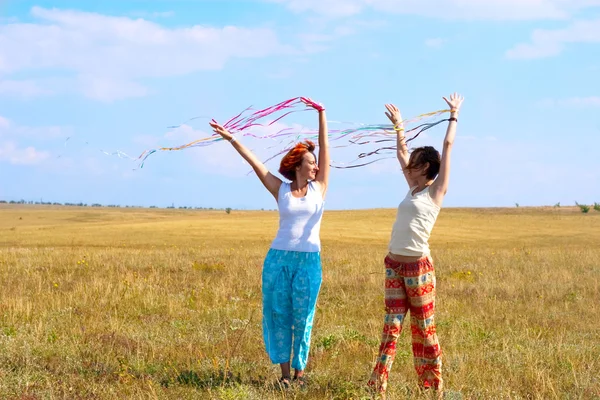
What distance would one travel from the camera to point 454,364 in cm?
629

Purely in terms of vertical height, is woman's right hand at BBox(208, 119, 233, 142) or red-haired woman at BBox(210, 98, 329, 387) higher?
woman's right hand at BBox(208, 119, 233, 142)

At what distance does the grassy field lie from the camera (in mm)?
5457

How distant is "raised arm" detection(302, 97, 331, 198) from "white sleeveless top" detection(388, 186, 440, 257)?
2.69 ft

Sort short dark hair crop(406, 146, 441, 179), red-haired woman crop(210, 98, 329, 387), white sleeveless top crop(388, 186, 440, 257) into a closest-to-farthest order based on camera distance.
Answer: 1. white sleeveless top crop(388, 186, 440, 257)
2. short dark hair crop(406, 146, 441, 179)
3. red-haired woman crop(210, 98, 329, 387)

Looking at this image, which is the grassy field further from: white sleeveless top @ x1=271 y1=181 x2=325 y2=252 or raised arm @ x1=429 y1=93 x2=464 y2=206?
raised arm @ x1=429 y1=93 x2=464 y2=206

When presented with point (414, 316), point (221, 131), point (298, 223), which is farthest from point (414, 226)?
point (221, 131)

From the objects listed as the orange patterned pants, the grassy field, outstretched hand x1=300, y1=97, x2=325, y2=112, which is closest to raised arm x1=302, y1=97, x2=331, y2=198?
outstretched hand x1=300, y1=97, x2=325, y2=112

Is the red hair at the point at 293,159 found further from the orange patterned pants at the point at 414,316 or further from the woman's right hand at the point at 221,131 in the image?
the orange patterned pants at the point at 414,316

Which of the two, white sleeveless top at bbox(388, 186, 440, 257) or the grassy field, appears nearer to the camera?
white sleeveless top at bbox(388, 186, 440, 257)

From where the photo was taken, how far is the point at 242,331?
22.3 ft

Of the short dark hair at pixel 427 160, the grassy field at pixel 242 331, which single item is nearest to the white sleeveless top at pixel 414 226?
the short dark hair at pixel 427 160

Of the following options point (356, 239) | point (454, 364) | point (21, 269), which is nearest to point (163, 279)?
point (21, 269)

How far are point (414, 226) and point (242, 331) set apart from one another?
2.59 m

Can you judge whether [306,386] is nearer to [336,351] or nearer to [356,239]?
[336,351]
